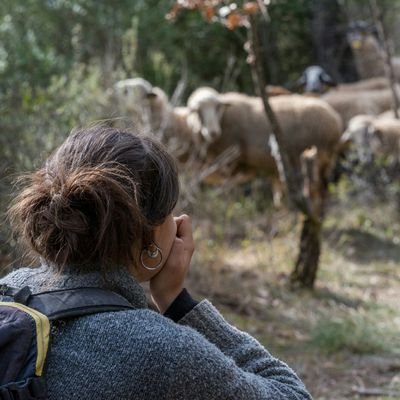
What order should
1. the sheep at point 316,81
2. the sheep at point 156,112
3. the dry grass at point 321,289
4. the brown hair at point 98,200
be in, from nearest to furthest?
the brown hair at point 98,200 → the dry grass at point 321,289 → the sheep at point 156,112 → the sheep at point 316,81

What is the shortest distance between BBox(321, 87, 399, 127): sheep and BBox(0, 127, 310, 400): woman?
12.9m

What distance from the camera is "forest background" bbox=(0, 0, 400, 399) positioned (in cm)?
572

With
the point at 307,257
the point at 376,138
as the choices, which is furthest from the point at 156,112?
the point at 307,257

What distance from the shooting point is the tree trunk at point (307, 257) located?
750 cm

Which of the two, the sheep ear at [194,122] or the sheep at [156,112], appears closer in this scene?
the sheep at [156,112]

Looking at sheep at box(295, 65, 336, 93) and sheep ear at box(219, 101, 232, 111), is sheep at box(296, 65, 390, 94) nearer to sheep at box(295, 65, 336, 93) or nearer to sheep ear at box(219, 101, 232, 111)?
sheep at box(295, 65, 336, 93)

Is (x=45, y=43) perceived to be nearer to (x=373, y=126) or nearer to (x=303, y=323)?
(x=373, y=126)

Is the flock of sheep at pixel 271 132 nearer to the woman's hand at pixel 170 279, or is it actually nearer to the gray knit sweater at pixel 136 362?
the woman's hand at pixel 170 279

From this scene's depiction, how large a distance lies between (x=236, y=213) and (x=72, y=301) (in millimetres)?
7593

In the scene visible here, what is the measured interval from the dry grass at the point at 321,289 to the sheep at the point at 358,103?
3.48 metres

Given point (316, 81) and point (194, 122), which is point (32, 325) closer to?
point (194, 122)

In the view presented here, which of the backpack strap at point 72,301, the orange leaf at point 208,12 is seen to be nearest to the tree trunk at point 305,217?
the orange leaf at point 208,12

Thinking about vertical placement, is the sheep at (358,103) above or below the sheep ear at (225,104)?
below

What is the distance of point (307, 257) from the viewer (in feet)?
25.2
